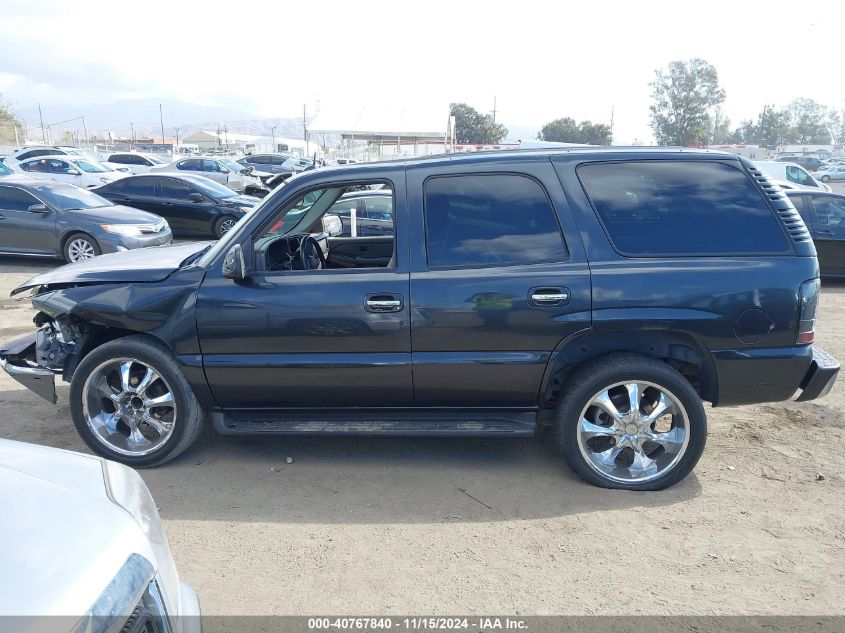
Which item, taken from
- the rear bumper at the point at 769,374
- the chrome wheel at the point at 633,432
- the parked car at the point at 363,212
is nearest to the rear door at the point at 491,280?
the chrome wheel at the point at 633,432

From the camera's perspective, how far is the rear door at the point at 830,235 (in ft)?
33.0

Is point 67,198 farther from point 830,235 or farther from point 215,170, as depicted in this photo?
point 215,170

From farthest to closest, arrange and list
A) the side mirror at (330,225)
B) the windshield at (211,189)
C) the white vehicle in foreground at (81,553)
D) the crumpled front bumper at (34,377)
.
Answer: the windshield at (211,189)
the side mirror at (330,225)
the crumpled front bumper at (34,377)
the white vehicle in foreground at (81,553)

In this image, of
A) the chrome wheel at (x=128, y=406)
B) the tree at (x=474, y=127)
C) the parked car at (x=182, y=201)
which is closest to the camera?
the chrome wheel at (x=128, y=406)

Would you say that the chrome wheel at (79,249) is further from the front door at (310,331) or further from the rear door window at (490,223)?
the rear door window at (490,223)

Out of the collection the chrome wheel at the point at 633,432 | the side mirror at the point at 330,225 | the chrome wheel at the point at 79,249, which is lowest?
the chrome wheel at the point at 633,432

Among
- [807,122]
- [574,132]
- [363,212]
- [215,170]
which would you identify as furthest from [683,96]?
[363,212]

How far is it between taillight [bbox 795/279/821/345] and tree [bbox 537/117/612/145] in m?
60.5

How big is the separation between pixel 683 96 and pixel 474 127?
27.7m

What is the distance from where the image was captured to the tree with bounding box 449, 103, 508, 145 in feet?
227

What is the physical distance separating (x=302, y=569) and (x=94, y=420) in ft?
6.25

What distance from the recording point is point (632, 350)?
12.8ft

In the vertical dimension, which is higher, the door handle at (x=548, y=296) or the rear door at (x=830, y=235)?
the door handle at (x=548, y=296)

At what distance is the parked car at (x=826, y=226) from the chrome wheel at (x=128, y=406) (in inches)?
382
